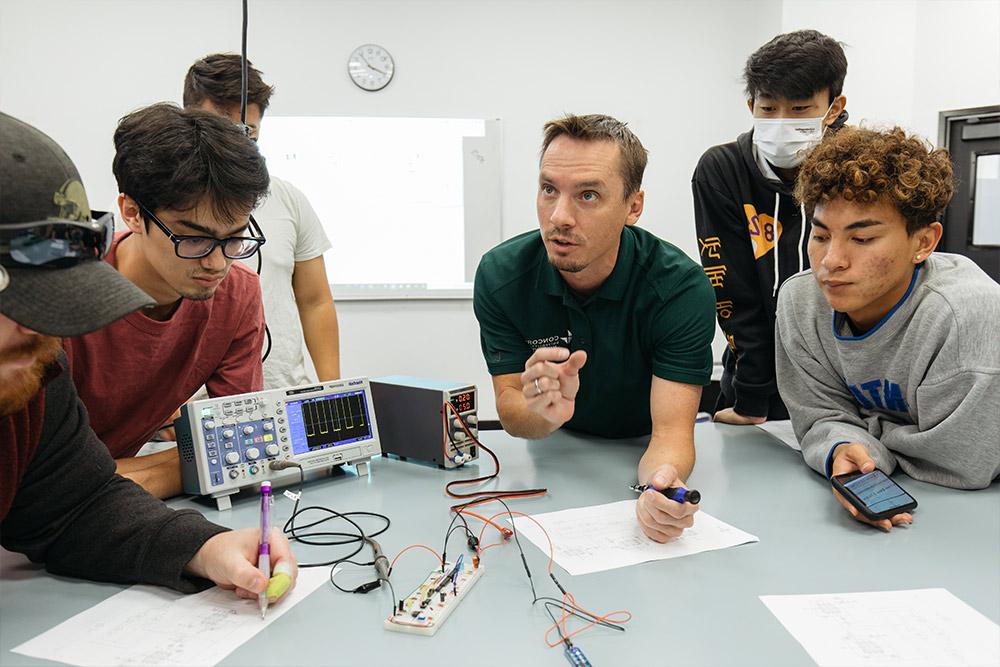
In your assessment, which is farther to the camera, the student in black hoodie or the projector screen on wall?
the projector screen on wall

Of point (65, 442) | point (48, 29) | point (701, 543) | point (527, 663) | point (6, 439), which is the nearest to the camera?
point (527, 663)

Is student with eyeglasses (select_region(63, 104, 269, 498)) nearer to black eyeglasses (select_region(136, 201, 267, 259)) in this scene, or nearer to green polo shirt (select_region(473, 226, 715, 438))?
black eyeglasses (select_region(136, 201, 267, 259))

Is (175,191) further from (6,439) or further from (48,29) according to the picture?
(48,29)

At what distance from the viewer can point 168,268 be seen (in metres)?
1.41

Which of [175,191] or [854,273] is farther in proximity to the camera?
[854,273]

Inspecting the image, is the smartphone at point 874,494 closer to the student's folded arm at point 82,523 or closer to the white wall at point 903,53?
the student's folded arm at point 82,523

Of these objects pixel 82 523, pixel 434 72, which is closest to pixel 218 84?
pixel 82 523

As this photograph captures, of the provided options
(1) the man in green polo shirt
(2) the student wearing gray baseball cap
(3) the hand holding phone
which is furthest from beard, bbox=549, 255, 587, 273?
(2) the student wearing gray baseball cap

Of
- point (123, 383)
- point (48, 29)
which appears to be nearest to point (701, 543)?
point (123, 383)

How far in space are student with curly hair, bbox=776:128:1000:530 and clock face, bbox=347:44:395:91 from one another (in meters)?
2.84

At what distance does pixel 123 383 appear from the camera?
1494 millimetres

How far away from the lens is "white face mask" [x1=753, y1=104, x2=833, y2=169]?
2.02m

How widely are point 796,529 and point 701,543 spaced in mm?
208

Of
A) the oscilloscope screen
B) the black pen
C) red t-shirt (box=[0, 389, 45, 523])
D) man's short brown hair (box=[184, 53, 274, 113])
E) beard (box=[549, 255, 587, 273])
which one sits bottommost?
the black pen
